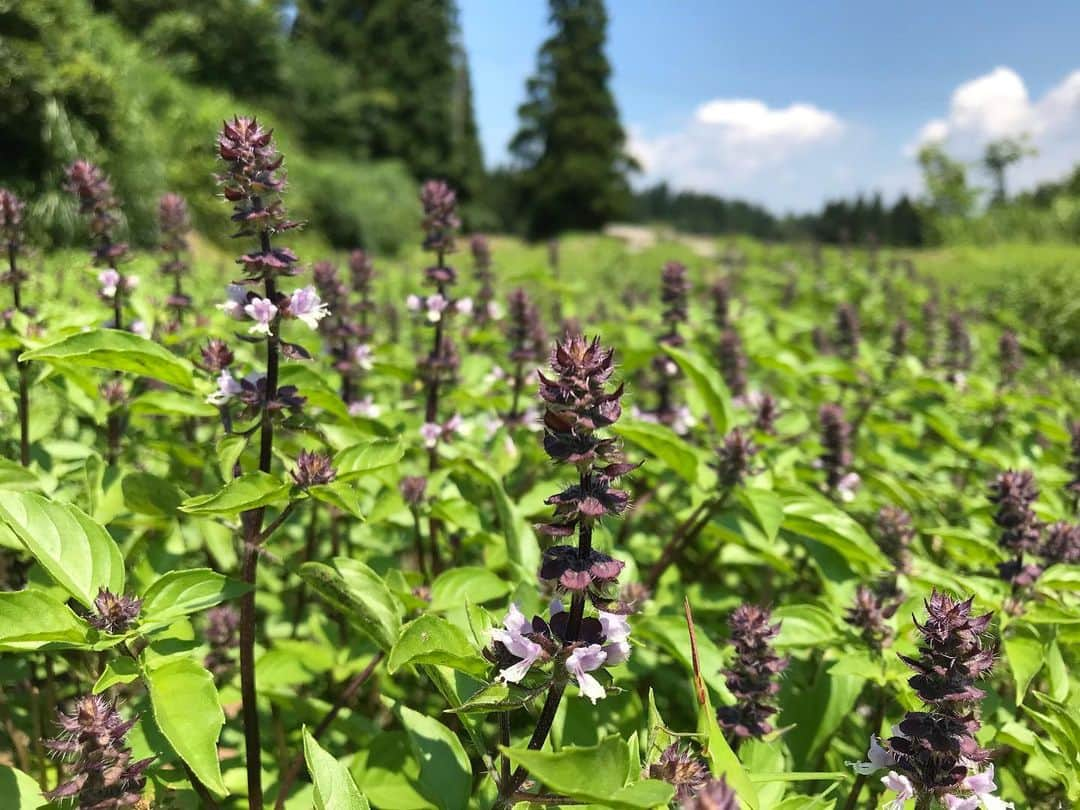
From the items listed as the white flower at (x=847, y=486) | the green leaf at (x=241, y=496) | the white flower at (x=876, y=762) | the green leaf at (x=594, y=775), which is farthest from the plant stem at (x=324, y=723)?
the white flower at (x=847, y=486)

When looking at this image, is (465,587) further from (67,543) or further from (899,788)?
(899,788)

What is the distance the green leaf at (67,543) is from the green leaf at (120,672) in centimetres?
19

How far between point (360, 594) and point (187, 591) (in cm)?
46

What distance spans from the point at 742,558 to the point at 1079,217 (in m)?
44.0

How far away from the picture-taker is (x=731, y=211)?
138m

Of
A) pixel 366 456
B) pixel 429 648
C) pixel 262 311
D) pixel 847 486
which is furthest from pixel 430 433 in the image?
pixel 847 486

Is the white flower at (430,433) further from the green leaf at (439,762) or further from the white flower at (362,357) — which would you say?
the green leaf at (439,762)

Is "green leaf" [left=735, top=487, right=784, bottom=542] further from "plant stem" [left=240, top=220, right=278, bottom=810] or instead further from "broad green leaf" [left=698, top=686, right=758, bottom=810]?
"plant stem" [left=240, top=220, right=278, bottom=810]

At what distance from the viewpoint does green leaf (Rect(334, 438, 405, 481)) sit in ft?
6.95

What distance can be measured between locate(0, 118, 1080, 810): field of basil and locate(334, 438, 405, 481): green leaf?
12 mm

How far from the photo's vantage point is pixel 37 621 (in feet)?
5.47

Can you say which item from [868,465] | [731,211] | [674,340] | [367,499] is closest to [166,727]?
[367,499]

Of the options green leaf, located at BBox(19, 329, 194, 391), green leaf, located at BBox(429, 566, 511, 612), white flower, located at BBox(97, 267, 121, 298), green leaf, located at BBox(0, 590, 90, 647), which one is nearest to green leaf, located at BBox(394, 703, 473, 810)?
green leaf, located at BBox(429, 566, 511, 612)

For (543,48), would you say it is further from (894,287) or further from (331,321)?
(331,321)
